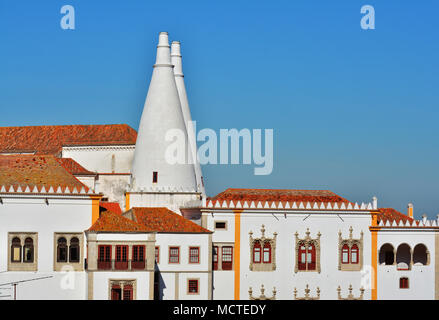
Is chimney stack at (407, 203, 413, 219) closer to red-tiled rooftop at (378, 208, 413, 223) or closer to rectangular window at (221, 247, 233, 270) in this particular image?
red-tiled rooftop at (378, 208, 413, 223)

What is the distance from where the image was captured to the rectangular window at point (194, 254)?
215 feet

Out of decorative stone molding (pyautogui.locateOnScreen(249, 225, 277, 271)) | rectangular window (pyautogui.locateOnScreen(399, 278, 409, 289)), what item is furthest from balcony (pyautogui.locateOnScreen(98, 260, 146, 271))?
rectangular window (pyautogui.locateOnScreen(399, 278, 409, 289))

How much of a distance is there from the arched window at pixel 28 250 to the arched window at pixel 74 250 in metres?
2.26

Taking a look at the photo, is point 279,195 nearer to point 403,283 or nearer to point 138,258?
point 403,283

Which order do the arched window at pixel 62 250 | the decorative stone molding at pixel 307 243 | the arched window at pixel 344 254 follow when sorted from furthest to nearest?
the arched window at pixel 344 254
the decorative stone molding at pixel 307 243
the arched window at pixel 62 250

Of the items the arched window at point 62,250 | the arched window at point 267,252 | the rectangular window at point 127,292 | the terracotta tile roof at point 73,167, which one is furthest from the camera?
the terracotta tile roof at point 73,167

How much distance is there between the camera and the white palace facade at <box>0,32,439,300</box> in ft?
203

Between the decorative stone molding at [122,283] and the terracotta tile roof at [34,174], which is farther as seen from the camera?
the terracotta tile roof at [34,174]

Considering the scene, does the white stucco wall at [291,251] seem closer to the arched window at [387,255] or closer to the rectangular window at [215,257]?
the rectangular window at [215,257]

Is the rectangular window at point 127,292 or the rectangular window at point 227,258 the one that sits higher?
the rectangular window at point 227,258

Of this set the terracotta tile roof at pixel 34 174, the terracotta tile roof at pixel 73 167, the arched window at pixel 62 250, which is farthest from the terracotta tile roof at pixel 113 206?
the arched window at pixel 62 250

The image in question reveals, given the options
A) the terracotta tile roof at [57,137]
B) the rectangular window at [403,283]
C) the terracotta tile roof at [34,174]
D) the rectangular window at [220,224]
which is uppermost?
the terracotta tile roof at [57,137]

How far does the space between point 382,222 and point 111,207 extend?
19207mm
